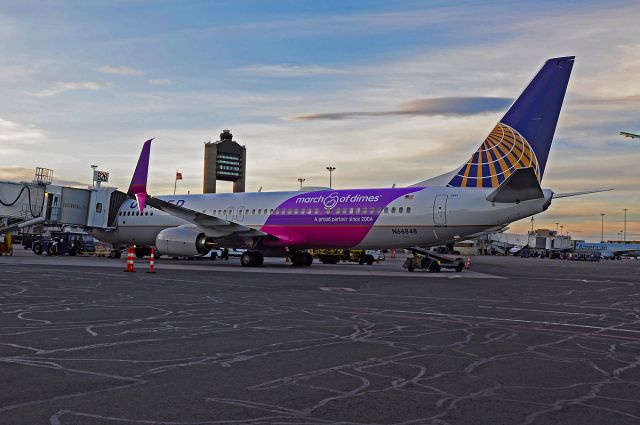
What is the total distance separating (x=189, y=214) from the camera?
3509 centimetres

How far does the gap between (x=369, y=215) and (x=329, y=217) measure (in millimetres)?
2392

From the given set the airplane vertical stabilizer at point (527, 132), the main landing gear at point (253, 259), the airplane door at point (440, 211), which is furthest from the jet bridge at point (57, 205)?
the airplane vertical stabilizer at point (527, 132)

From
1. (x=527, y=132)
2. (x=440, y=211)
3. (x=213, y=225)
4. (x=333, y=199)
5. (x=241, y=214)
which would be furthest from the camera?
(x=241, y=214)

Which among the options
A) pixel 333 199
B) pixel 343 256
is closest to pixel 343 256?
pixel 343 256

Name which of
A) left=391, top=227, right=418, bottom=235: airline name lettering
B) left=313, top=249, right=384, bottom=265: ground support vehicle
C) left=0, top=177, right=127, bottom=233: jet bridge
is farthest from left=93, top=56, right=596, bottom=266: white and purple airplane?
left=0, top=177, right=127, bottom=233: jet bridge

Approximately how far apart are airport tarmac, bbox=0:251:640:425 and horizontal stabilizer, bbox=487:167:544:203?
34.7 feet

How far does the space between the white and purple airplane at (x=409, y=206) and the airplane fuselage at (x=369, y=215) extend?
0.15ft

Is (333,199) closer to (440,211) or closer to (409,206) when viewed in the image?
(409,206)

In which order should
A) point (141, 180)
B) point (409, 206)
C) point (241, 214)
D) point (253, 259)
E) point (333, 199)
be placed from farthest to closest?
point (241, 214) < point (253, 259) < point (333, 199) < point (141, 180) < point (409, 206)

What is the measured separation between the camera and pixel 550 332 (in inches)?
452

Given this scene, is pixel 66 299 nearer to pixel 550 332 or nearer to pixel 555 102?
pixel 550 332

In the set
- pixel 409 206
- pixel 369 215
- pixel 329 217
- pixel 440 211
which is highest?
pixel 409 206

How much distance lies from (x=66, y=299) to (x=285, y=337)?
24.9 ft

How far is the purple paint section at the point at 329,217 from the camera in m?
32.5
